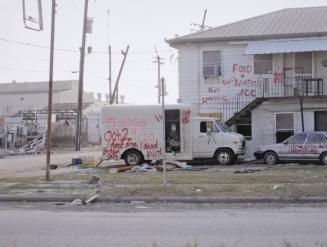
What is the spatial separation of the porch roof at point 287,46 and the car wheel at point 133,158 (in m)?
6.89

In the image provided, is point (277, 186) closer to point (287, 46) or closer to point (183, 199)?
point (183, 199)

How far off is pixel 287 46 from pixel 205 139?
5926mm

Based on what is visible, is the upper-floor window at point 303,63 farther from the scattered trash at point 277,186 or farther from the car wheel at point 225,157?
the scattered trash at point 277,186

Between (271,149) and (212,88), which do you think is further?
(212,88)

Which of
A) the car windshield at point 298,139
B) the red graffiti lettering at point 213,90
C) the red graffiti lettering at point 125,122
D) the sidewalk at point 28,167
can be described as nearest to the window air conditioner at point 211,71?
the red graffiti lettering at point 213,90

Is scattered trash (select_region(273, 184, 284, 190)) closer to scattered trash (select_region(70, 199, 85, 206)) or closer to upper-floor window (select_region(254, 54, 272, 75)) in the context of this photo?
scattered trash (select_region(70, 199, 85, 206))

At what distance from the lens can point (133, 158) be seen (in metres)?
24.6

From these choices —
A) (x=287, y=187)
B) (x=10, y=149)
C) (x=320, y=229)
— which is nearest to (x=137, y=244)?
(x=320, y=229)

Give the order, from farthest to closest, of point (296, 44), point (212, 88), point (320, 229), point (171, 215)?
point (212, 88) < point (296, 44) < point (171, 215) < point (320, 229)

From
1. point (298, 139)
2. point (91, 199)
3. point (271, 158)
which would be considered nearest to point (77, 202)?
point (91, 199)

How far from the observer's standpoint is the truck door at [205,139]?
24438 mm

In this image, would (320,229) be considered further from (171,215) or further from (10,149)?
(10,149)

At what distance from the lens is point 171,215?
1159 cm

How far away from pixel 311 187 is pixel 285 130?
12.7 meters
